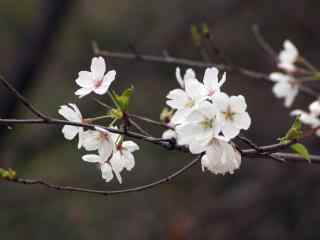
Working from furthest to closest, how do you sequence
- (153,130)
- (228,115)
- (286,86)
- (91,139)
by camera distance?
(153,130)
(286,86)
(91,139)
(228,115)

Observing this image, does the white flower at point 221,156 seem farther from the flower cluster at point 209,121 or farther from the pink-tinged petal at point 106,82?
the pink-tinged petal at point 106,82

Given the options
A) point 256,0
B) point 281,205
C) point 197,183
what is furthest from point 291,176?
point 256,0

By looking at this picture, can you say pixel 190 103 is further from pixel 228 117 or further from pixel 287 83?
pixel 287 83

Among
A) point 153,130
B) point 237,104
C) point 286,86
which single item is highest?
point 153,130

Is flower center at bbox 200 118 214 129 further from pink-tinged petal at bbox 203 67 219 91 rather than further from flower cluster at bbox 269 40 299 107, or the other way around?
flower cluster at bbox 269 40 299 107

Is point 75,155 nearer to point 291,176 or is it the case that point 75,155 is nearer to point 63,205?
point 63,205

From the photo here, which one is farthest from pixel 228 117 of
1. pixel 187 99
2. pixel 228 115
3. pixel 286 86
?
pixel 286 86

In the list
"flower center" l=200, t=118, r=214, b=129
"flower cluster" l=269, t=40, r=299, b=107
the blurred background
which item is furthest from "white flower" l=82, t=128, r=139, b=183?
the blurred background

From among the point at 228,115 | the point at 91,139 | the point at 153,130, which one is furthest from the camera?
the point at 153,130
